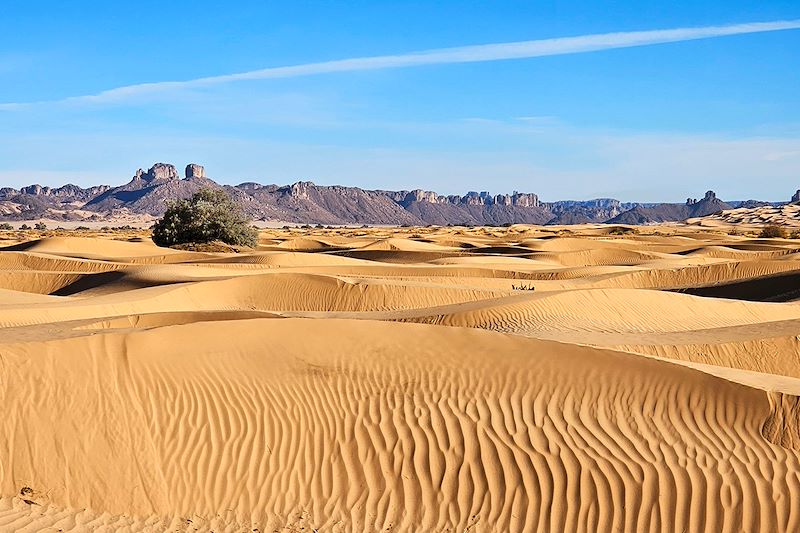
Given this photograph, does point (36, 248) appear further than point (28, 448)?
Yes

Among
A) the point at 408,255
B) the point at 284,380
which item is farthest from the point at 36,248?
the point at 284,380

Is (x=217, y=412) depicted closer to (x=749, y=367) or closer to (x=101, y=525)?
(x=101, y=525)

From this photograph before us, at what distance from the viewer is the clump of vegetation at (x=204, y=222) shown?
41.4 meters

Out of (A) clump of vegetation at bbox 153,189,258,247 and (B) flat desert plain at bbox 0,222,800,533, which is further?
(A) clump of vegetation at bbox 153,189,258,247

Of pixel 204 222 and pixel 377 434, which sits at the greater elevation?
pixel 204 222

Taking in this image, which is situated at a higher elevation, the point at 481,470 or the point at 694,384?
the point at 694,384

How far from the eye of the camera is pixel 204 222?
41250 millimetres

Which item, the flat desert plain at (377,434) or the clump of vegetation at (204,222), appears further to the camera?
the clump of vegetation at (204,222)

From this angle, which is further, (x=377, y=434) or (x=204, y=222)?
(x=204, y=222)

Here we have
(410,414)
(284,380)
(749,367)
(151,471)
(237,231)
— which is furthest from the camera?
(237,231)

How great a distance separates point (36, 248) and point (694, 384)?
36902mm

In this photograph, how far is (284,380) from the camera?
9.43 metres

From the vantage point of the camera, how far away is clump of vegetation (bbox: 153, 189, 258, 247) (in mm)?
41375

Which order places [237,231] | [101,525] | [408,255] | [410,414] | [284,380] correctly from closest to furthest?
[101,525] < [410,414] < [284,380] < [408,255] < [237,231]
